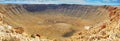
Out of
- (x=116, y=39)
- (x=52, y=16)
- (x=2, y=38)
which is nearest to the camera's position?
(x=2, y=38)

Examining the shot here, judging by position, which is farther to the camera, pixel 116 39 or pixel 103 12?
pixel 103 12

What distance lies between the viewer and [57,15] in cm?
8319

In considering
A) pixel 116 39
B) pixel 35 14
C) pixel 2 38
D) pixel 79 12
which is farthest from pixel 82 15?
pixel 2 38

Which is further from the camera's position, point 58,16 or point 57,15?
point 57,15

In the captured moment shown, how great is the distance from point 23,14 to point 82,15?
42.9 feet

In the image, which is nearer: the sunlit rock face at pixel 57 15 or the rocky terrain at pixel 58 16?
the rocky terrain at pixel 58 16

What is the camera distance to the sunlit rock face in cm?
7062

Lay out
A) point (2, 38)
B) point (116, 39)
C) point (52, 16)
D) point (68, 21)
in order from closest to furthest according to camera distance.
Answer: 1. point (2, 38)
2. point (116, 39)
3. point (68, 21)
4. point (52, 16)

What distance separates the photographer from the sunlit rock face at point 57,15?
7062 centimetres

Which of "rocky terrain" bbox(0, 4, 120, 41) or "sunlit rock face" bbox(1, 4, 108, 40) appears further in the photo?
"sunlit rock face" bbox(1, 4, 108, 40)

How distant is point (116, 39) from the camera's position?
27156mm

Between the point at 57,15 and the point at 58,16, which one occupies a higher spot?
the point at 58,16

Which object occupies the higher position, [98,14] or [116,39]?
[116,39]

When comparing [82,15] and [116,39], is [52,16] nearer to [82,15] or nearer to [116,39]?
[82,15]
